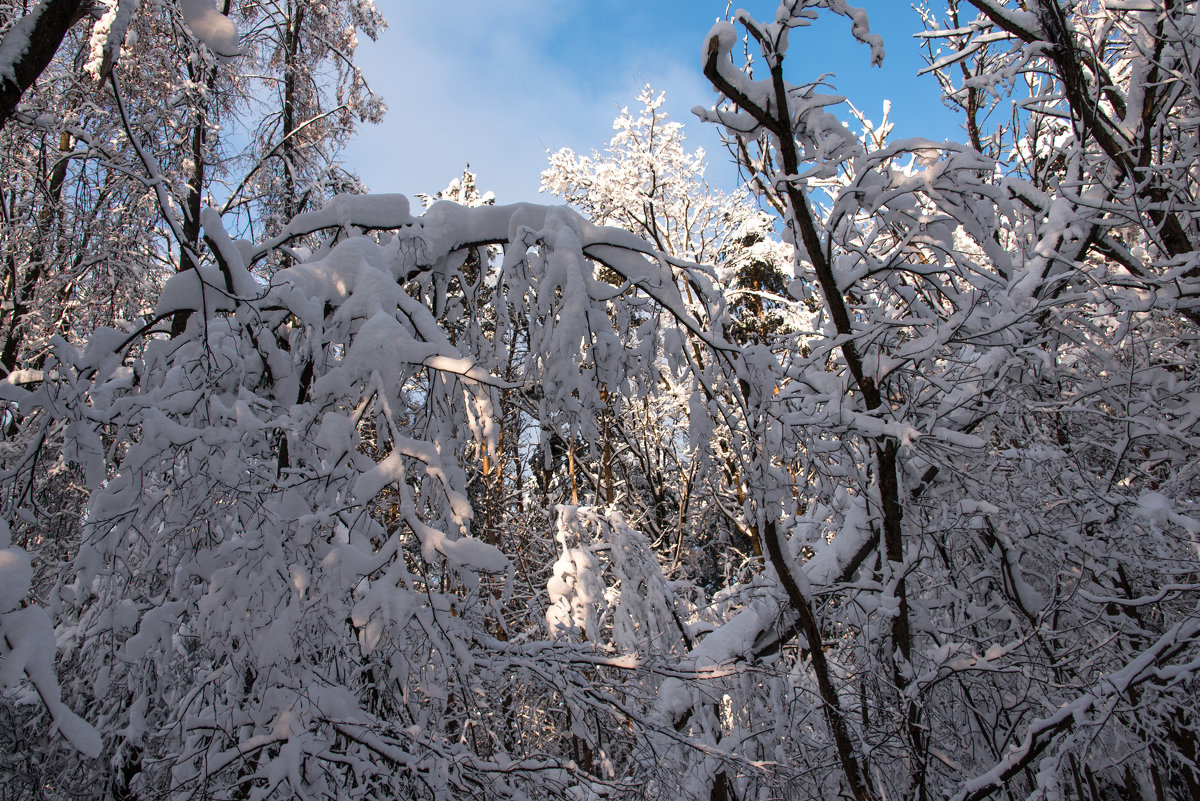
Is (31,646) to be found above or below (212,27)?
below

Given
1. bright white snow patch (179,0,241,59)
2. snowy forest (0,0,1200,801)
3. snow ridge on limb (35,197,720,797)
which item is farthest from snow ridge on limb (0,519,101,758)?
bright white snow patch (179,0,241,59)

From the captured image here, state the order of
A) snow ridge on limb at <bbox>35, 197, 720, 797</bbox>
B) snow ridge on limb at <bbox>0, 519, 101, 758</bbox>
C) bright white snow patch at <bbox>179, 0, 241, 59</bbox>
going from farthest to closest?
bright white snow patch at <bbox>179, 0, 241, 59</bbox>, snow ridge on limb at <bbox>35, 197, 720, 797</bbox>, snow ridge on limb at <bbox>0, 519, 101, 758</bbox>

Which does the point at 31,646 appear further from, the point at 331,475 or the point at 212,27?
the point at 212,27

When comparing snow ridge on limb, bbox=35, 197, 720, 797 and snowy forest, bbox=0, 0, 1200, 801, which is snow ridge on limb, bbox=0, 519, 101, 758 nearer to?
snowy forest, bbox=0, 0, 1200, 801

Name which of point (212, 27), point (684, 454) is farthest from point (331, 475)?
point (684, 454)

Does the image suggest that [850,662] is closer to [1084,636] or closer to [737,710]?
[737,710]

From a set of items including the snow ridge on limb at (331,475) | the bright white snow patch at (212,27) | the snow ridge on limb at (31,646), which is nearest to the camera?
the snow ridge on limb at (31,646)

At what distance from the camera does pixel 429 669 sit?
1.66 metres

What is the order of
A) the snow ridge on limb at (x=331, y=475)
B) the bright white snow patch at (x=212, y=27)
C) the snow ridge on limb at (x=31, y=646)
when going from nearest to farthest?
the snow ridge on limb at (x=31, y=646)
the snow ridge on limb at (x=331, y=475)
the bright white snow patch at (x=212, y=27)

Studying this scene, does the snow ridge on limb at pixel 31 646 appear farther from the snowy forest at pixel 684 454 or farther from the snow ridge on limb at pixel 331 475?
the snow ridge on limb at pixel 331 475

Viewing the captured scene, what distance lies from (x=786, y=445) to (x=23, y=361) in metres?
7.46

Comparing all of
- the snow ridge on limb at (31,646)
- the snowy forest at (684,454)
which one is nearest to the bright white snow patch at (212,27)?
the snowy forest at (684,454)

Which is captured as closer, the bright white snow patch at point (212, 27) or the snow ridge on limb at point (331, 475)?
the snow ridge on limb at point (331, 475)

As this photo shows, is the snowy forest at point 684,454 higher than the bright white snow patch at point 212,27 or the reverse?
the reverse
